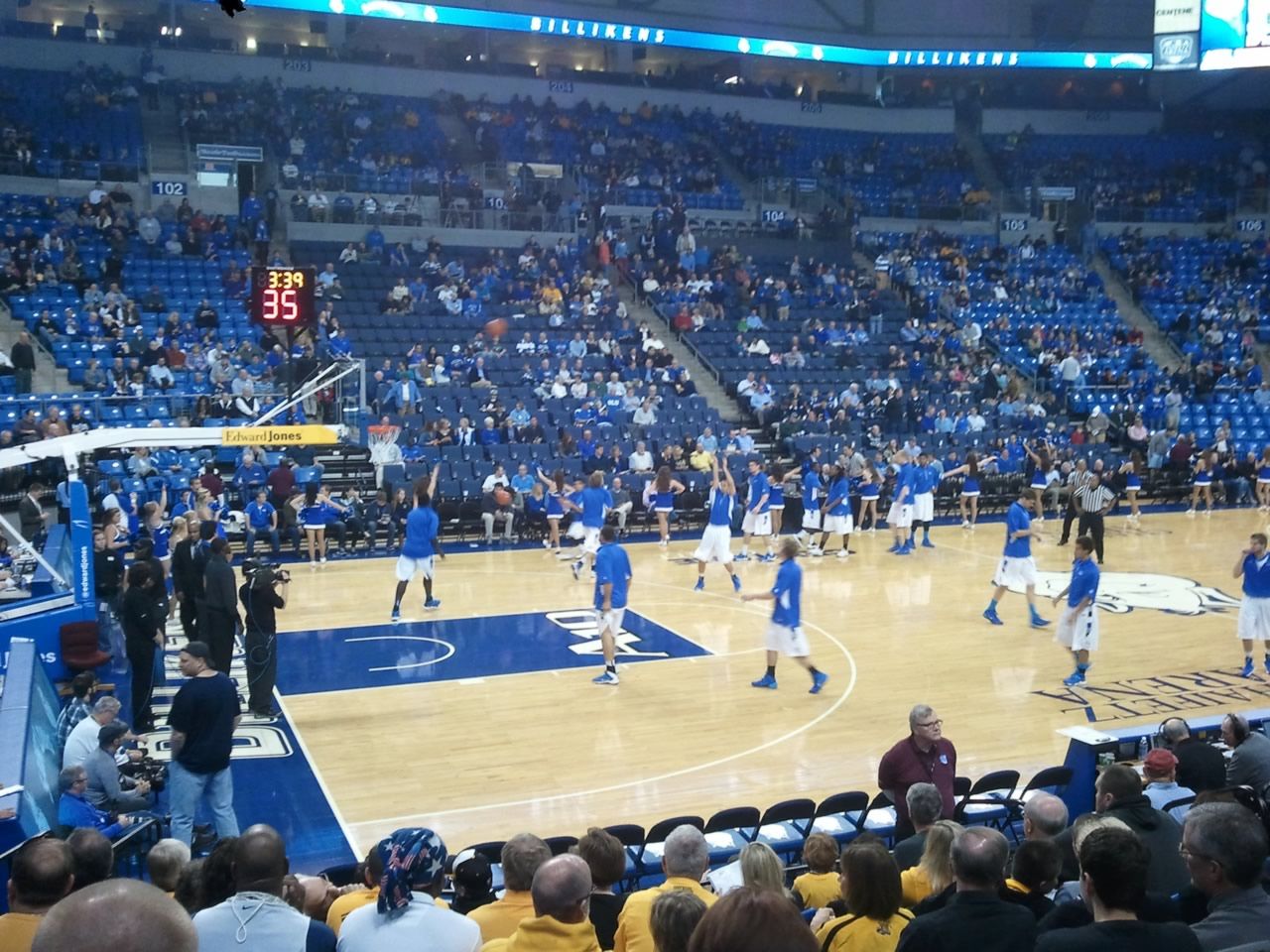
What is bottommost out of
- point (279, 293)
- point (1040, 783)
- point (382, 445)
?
point (1040, 783)

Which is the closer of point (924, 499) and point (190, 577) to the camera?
point (190, 577)

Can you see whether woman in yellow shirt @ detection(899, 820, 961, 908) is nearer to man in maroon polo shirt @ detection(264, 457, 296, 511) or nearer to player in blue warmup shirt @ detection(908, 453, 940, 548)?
man in maroon polo shirt @ detection(264, 457, 296, 511)

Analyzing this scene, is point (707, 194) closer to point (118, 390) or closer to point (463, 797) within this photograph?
point (118, 390)

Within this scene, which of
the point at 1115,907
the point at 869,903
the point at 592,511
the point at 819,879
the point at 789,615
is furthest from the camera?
the point at 592,511

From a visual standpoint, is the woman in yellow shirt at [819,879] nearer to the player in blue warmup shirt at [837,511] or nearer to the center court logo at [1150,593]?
the center court logo at [1150,593]

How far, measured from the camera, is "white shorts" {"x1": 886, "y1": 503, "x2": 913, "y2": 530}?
21562 mm

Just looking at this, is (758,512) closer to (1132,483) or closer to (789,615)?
(789,615)

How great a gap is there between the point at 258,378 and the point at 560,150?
1476cm

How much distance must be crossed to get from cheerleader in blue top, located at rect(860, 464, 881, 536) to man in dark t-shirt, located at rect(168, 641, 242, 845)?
16546 millimetres

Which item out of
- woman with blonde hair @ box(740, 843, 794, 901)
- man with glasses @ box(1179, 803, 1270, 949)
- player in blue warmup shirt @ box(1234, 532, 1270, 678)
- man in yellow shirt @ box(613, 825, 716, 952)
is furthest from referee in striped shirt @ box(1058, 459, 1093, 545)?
man with glasses @ box(1179, 803, 1270, 949)

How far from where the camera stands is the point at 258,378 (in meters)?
22.5

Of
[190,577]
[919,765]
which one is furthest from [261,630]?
[919,765]

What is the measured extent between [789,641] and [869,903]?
27.4 feet

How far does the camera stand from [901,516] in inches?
851
